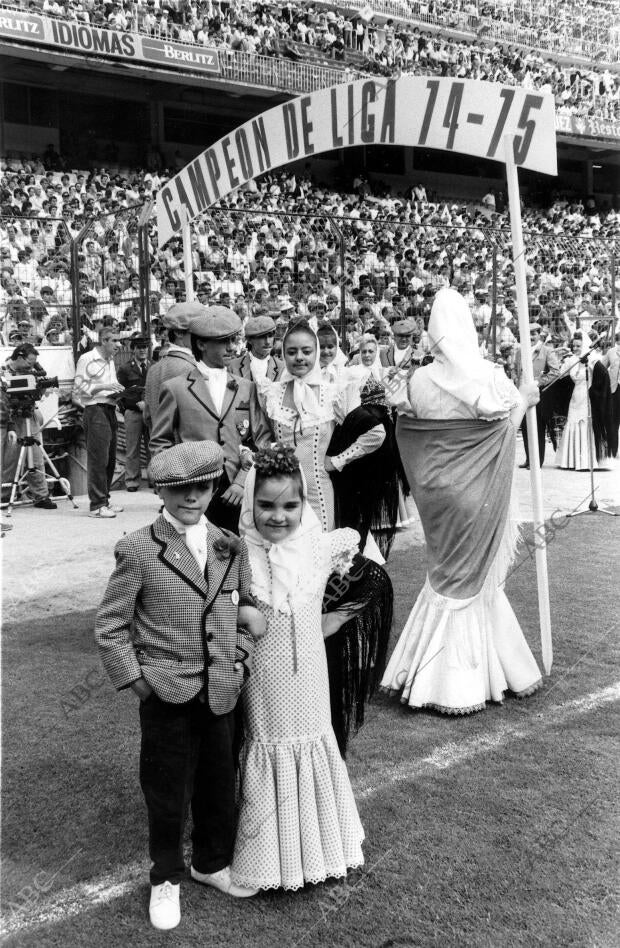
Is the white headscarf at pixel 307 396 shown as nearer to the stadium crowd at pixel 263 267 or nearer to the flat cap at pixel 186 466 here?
the flat cap at pixel 186 466

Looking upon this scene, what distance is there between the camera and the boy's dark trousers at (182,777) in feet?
8.99

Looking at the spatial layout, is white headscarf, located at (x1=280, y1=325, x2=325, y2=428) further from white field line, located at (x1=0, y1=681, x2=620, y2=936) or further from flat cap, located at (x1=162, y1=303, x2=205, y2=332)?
white field line, located at (x1=0, y1=681, x2=620, y2=936)

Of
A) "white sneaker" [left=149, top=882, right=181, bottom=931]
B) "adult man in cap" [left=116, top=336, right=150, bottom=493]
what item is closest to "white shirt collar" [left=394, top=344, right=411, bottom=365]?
"adult man in cap" [left=116, top=336, right=150, bottom=493]

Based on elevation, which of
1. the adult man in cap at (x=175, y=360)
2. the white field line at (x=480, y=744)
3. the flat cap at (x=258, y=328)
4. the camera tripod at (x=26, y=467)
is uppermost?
the flat cap at (x=258, y=328)

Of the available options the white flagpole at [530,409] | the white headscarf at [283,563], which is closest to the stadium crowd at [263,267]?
the white flagpole at [530,409]

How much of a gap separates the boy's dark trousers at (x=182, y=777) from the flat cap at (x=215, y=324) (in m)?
1.88

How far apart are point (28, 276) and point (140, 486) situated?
296 centimetres

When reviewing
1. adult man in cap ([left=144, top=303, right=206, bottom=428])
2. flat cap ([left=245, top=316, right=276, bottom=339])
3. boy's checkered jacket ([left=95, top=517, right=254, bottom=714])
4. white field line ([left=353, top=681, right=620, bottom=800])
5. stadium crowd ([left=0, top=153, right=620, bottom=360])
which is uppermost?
stadium crowd ([left=0, top=153, right=620, bottom=360])

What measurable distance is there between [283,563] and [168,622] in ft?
1.33

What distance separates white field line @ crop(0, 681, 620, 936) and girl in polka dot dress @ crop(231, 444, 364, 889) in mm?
398

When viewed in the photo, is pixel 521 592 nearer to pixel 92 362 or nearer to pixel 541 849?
pixel 541 849

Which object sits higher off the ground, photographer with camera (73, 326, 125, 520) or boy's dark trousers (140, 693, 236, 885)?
photographer with camera (73, 326, 125, 520)

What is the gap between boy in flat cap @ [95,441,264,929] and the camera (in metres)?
2.69

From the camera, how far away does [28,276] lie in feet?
37.4
